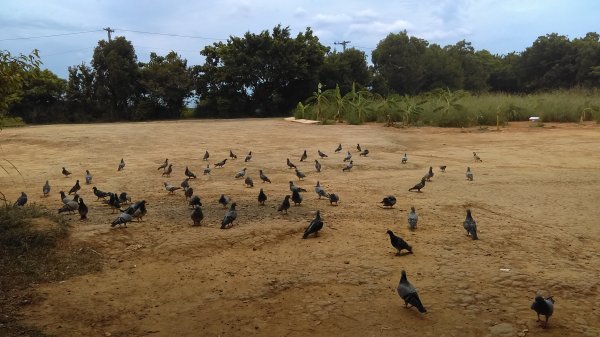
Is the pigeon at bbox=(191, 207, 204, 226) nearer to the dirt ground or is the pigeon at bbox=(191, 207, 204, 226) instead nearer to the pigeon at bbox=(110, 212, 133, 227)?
the dirt ground

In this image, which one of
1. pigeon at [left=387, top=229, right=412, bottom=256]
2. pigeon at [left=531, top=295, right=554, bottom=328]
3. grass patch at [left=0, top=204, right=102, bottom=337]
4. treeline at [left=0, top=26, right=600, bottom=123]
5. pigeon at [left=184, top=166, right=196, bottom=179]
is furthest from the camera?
treeline at [left=0, top=26, right=600, bottom=123]

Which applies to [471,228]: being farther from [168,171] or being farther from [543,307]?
[168,171]

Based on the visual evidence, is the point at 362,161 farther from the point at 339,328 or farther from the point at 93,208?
the point at 339,328

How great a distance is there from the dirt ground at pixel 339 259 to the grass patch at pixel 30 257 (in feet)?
0.59

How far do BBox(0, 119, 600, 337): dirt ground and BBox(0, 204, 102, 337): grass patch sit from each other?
179 mm

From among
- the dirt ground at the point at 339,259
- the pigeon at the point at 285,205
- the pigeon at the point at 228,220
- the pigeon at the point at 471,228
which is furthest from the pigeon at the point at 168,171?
the pigeon at the point at 471,228

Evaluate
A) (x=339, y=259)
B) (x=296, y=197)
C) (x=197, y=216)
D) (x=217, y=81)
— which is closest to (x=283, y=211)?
(x=296, y=197)

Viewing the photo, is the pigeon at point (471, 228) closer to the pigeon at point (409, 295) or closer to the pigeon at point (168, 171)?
the pigeon at point (409, 295)

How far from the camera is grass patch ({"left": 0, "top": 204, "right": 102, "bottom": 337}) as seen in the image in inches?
218

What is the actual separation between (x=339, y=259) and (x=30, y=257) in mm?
3932

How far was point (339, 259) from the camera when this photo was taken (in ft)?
21.2

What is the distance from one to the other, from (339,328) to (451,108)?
23166 millimetres

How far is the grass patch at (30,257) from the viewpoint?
5.55 meters

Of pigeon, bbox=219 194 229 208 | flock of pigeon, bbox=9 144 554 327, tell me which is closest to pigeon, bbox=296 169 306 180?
flock of pigeon, bbox=9 144 554 327
